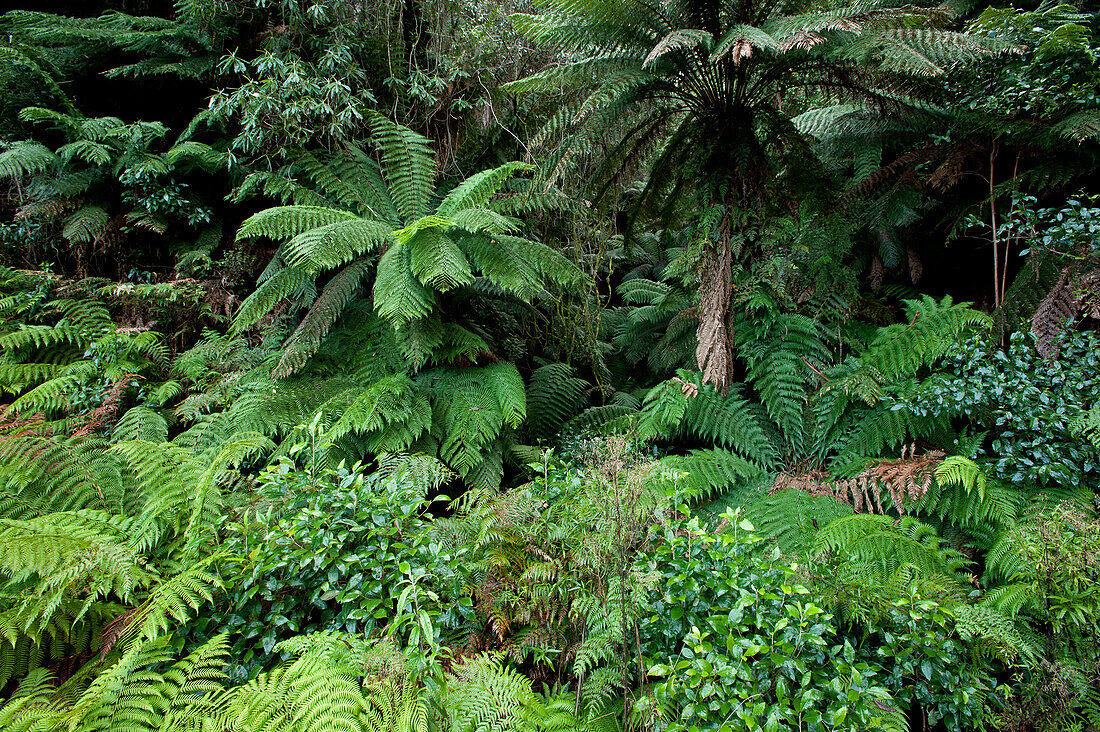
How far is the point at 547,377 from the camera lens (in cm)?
335

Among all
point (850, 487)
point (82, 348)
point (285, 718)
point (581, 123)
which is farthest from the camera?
point (82, 348)

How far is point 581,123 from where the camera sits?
2521mm

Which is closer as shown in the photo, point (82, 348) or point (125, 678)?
point (125, 678)

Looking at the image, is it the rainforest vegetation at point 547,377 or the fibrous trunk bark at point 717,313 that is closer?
the rainforest vegetation at point 547,377

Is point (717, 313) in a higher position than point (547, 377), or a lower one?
higher

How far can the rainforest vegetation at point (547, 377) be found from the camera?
131 centimetres

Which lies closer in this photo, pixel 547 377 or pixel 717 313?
pixel 717 313

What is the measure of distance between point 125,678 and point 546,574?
1067mm

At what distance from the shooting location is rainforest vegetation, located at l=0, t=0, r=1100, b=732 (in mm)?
1309

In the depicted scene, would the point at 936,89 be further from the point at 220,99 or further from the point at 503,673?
the point at 220,99

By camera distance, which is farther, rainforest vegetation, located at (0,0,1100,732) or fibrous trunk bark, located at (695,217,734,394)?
fibrous trunk bark, located at (695,217,734,394)

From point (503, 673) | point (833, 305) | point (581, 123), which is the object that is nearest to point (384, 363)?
point (581, 123)

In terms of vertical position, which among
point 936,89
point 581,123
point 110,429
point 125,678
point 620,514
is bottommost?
point 110,429

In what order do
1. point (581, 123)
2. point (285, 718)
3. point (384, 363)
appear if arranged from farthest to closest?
point (384, 363) < point (581, 123) < point (285, 718)
